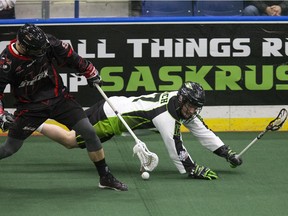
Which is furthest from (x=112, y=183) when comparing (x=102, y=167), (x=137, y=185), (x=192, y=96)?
(x=192, y=96)

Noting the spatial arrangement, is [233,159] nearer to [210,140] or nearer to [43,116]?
[210,140]

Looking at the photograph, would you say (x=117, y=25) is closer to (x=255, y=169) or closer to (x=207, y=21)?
(x=207, y=21)

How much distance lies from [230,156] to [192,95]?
834 mm

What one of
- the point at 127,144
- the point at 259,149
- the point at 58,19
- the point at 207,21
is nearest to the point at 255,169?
the point at 259,149

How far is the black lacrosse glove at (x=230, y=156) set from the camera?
28.5 ft

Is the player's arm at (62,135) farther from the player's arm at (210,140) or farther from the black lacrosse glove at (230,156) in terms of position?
the black lacrosse glove at (230,156)

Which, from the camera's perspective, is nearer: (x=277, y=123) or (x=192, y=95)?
(x=192, y=95)

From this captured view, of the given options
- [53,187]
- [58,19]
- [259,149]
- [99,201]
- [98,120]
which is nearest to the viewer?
[99,201]

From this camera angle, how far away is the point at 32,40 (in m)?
7.38

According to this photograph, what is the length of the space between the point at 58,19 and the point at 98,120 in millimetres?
2288

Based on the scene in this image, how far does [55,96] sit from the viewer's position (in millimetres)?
7898

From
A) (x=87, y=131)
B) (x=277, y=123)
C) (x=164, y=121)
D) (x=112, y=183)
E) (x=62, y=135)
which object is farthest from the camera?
(x=277, y=123)

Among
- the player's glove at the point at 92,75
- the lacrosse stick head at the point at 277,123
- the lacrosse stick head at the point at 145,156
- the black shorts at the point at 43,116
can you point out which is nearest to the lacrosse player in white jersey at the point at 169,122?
the lacrosse stick head at the point at 145,156

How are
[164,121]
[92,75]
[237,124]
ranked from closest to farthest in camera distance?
[92,75]
[164,121]
[237,124]
